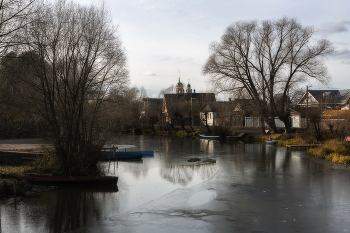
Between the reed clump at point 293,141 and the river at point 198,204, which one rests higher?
the reed clump at point 293,141

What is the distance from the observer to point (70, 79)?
1530 cm

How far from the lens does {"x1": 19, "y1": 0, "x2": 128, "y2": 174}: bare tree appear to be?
13892 mm

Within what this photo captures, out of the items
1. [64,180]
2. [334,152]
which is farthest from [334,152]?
[64,180]

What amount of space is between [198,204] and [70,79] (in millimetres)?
8823

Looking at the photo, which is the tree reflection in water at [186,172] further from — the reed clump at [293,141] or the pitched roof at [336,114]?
the pitched roof at [336,114]

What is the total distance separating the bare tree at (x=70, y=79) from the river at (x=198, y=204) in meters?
2.29

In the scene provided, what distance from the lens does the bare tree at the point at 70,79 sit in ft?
45.6

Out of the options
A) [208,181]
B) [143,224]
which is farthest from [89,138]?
[143,224]

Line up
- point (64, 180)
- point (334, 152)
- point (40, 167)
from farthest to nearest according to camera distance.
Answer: point (334, 152)
point (40, 167)
point (64, 180)

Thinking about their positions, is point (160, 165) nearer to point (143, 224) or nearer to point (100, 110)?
point (100, 110)

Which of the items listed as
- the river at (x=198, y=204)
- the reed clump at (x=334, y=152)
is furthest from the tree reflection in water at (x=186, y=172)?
the reed clump at (x=334, y=152)

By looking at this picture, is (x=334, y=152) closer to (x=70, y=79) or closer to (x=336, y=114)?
(x=336, y=114)

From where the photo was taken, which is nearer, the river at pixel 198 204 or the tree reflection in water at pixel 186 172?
the river at pixel 198 204

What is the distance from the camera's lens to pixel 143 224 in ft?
28.5
